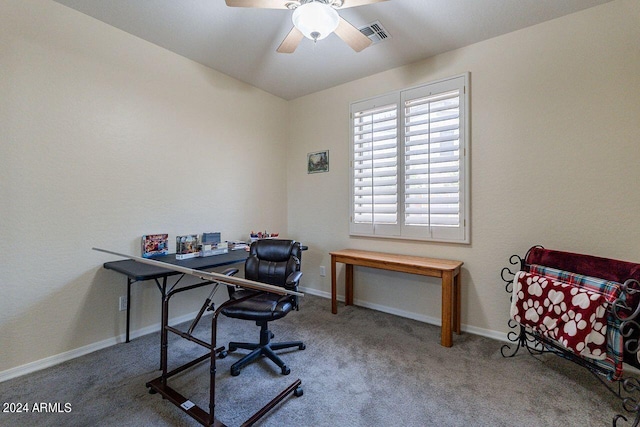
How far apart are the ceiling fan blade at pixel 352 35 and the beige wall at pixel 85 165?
1851 mm

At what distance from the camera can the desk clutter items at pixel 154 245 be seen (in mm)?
2662

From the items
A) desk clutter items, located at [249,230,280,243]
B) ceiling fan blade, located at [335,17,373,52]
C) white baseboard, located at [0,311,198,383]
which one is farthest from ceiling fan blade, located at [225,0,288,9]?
white baseboard, located at [0,311,198,383]

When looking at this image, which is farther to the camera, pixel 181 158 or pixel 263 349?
pixel 181 158

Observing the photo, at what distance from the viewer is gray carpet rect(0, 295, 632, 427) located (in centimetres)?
163

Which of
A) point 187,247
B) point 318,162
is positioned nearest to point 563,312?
point 318,162

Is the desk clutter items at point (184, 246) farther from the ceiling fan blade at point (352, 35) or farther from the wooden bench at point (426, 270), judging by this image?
the ceiling fan blade at point (352, 35)

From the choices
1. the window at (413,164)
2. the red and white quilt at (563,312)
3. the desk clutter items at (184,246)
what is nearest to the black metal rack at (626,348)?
the red and white quilt at (563,312)

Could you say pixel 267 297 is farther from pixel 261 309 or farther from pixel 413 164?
pixel 413 164

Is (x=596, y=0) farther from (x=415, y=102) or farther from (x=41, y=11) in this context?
(x=41, y=11)

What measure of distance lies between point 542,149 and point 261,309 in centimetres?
274

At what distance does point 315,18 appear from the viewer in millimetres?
1720

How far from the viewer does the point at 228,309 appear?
2012 millimetres

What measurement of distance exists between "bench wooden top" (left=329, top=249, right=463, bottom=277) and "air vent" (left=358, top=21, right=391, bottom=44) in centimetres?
219

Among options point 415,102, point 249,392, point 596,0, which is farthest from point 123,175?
point 596,0
